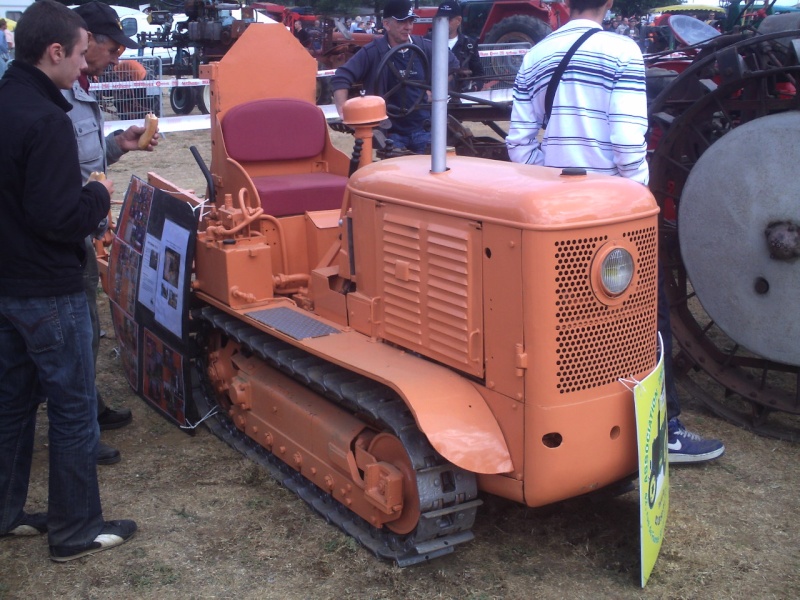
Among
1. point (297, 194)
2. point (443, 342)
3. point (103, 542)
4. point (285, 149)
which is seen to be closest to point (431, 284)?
point (443, 342)

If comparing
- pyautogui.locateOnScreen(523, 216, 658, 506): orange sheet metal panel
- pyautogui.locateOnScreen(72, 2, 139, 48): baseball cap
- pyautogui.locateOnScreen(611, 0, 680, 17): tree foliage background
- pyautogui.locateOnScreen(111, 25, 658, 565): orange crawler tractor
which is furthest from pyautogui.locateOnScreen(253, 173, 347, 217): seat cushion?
pyautogui.locateOnScreen(611, 0, 680, 17): tree foliage background

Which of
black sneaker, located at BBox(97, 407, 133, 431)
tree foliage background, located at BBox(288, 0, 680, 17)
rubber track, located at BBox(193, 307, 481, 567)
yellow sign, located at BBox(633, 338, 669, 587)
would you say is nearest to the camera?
yellow sign, located at BBox(633, 338, 669, 587)

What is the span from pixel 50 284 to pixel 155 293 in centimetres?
151

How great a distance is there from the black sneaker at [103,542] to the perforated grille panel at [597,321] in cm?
190

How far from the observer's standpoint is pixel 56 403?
11.1ft

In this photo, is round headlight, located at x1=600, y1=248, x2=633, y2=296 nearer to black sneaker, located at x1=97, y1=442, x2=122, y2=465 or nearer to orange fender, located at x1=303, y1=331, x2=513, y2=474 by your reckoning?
orange fender, located at x1=303, y1=331, x2=513, y2=474

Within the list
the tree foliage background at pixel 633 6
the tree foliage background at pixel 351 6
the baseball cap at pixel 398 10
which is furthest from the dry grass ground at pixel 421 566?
the tree foliage background at pixel 633 6

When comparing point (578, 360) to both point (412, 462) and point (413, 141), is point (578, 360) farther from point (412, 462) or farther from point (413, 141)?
point (413, 141)

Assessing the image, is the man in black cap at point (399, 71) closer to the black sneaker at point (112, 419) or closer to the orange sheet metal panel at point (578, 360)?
the black sneaker at point (112, 419)

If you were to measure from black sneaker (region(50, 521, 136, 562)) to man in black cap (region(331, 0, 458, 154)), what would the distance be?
3159 millimetres

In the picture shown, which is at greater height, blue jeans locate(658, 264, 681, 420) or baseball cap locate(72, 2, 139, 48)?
baseball cap locate(72, 2, 139, 48)

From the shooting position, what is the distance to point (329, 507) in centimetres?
387

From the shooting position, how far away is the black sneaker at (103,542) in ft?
11.5

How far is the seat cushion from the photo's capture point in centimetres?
471
